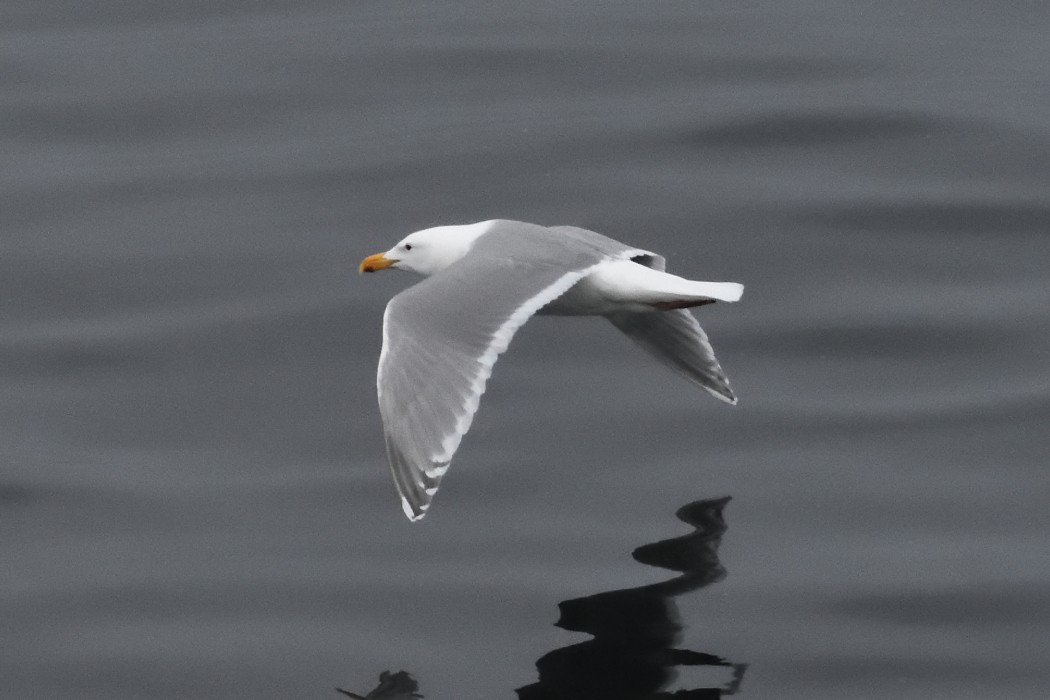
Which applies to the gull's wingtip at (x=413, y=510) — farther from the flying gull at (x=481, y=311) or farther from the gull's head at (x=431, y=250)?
the gull's head at (x=431, y=250)

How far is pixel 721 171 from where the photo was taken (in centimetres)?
1355

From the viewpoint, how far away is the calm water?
7895 mm

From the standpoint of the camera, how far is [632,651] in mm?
7434

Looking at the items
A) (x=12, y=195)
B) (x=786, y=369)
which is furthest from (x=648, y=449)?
(x=12, y=195)

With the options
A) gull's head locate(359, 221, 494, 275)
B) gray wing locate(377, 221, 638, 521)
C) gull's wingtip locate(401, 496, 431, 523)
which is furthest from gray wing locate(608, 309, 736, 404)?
gull's wingtip locate(401, 496, 431, 523)

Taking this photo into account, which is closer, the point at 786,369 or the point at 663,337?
the point at 663,337

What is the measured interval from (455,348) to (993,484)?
278cm

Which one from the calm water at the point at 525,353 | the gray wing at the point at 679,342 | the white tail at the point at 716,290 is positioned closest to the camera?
the calm water at the point at 525,353

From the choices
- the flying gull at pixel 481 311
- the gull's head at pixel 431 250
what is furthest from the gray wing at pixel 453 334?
the gull's head at pixel 431 250

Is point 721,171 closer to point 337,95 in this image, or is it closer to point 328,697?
point 337,95

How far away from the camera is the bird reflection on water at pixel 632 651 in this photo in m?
7.17

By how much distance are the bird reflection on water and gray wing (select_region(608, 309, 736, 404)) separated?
4.47ft

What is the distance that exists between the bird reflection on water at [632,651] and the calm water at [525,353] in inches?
1.3

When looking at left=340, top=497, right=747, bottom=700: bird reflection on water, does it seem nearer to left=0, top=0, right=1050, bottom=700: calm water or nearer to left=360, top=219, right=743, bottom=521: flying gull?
left=0, top=0, right=1050, bottom=700: calm water
